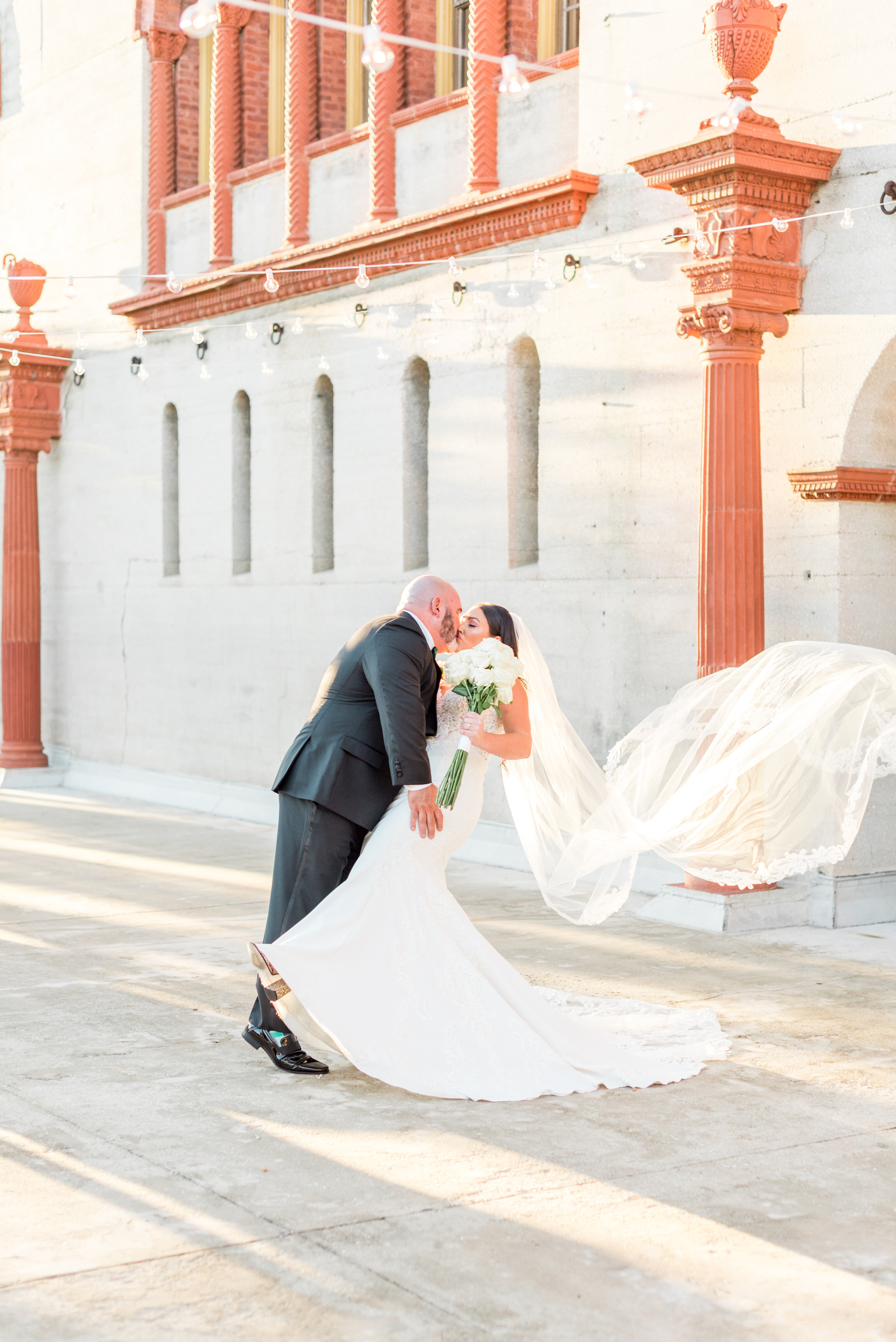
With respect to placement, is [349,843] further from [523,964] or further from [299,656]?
[299,656]

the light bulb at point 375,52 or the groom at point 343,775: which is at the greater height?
the light bulb at point 375,52

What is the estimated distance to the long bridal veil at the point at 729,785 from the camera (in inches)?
271

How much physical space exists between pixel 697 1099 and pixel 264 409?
32.8 ft

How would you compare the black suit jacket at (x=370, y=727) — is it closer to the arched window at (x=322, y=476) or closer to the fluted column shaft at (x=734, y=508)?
the fluted column shaft at (x=734, y=508)

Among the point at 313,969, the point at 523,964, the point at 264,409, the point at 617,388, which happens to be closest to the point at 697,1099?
the point at 313,969

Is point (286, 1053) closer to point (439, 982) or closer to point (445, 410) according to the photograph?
point (439, 982)

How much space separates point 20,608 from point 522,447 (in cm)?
752

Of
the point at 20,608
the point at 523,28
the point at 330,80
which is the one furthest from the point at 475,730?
the point at 20,608

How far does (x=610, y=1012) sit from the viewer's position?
696 centimetres

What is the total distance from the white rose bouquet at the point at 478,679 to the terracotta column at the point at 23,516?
12.1 m

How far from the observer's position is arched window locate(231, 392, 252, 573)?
15.1 meters

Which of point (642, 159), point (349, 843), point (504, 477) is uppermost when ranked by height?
point (642, 159)

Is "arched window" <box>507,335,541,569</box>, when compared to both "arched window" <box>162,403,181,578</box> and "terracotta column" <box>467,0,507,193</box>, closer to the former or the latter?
"terracotta column" <box>467,0,507,193</box>

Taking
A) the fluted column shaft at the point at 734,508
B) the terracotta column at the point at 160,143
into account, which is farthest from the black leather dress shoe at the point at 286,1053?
the terracotta column at the point at 160,143
